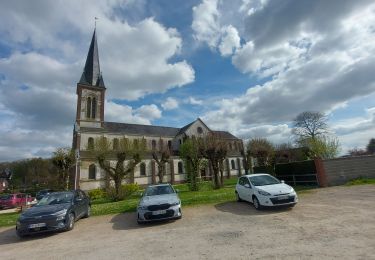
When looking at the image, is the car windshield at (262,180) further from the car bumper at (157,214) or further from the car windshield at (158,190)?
the car bumper at (157,214)

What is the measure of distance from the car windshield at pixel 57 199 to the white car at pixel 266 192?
805cm

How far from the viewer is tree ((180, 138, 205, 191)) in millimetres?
21812

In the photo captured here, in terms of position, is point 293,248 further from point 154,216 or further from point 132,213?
point 132,213

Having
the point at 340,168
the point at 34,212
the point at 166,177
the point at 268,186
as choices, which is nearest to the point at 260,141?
the point at 340,168

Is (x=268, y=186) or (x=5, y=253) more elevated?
(x=268, y=186)

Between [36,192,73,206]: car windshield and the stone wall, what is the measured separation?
1638cm

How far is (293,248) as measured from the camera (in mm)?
5344

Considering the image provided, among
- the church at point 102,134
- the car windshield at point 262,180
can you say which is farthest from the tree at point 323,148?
the car windshield at point 262,180

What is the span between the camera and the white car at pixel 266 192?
31.8 feet

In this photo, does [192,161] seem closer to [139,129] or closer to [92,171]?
[92,171]

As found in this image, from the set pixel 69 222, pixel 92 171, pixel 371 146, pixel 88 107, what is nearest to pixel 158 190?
pixel 69 222

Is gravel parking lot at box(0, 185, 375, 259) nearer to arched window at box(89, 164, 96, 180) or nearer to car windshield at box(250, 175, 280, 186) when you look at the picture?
car windshield at box(250, 175, 280, 186)

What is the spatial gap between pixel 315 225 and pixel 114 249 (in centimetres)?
573

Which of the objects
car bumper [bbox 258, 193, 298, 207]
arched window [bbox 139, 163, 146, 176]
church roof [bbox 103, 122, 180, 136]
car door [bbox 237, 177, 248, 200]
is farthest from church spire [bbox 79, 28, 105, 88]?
car bumper [bbox 258, 193, 298, 207]
